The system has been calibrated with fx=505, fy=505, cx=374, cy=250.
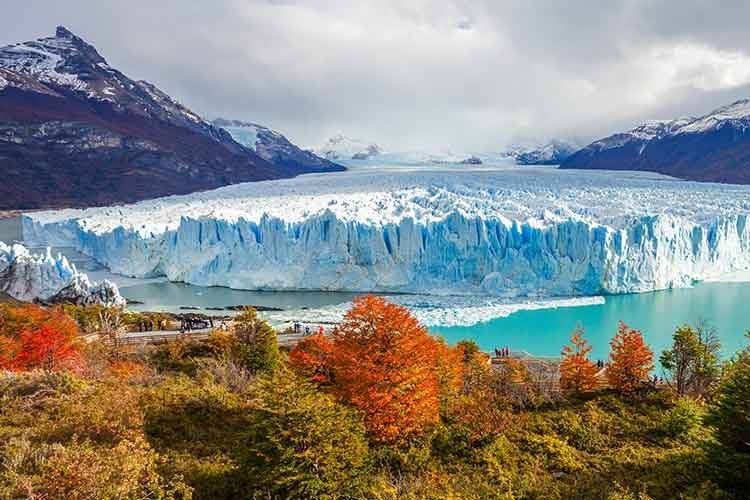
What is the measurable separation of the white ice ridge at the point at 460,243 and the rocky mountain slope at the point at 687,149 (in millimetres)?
28353

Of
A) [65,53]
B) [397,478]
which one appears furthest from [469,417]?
[65,53]

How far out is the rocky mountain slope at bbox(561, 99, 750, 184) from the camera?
52.8m

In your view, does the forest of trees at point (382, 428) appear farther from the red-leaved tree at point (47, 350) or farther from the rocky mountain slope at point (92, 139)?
the rocky mountain slope at point (92, 139)

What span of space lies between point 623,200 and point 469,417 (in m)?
23.7

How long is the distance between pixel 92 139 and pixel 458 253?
5899 centimetres

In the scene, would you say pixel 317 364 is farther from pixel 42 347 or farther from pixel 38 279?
pixel 38 279

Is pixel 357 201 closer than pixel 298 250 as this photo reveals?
No

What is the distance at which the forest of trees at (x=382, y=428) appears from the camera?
16.3 ft

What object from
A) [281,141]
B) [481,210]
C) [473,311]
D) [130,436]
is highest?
[281,141]

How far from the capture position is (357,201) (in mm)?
27812

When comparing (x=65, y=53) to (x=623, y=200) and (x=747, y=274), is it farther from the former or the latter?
(x=747, y=274)

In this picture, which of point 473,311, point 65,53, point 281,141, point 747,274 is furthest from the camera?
point 281,141

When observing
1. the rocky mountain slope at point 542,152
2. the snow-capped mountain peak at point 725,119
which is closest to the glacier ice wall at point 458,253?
the snow-capped mountain peak at point 725,119

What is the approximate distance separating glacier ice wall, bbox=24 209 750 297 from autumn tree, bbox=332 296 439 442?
16242 mm
